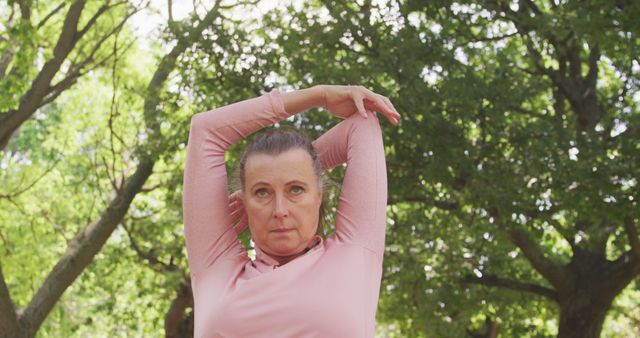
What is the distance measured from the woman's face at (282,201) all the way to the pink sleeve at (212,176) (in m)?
0.09

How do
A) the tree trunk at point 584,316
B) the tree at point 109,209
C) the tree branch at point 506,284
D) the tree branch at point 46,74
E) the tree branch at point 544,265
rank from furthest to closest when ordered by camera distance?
the tree branch at point 506,284 < the tree branch at point 544,265 < the tree trunk at point 584,316 < the tree at point 109,209 < the tree branch at point 46,74

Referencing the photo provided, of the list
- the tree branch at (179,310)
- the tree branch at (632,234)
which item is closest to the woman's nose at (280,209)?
the tree branch at (632,234)

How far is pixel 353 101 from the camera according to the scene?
2.49 metres

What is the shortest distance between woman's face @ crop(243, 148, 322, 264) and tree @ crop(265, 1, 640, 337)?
7208 mm

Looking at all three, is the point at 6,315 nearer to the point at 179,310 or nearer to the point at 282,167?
the point at 179,310

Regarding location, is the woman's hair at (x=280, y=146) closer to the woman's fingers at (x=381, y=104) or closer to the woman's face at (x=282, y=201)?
the woman's face at (x=282, y=201)

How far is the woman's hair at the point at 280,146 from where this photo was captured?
2365mm

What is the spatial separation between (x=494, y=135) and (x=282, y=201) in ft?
29.2

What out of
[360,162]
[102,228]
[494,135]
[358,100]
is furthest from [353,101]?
[102,228]

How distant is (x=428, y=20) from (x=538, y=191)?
258 centimetres

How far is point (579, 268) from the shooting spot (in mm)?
12883

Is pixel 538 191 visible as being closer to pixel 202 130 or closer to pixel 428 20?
pixel 428 20

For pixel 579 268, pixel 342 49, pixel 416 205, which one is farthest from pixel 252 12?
pixel 579 268

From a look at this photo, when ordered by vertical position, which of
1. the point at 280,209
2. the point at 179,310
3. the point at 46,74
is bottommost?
the point at 280,209
